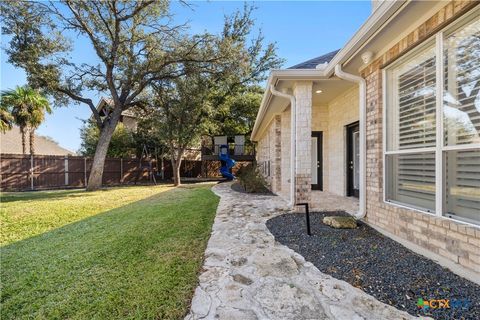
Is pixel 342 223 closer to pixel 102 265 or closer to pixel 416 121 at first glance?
pixel 416 121

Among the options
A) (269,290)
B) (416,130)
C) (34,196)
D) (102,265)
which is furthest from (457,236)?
(34,196)

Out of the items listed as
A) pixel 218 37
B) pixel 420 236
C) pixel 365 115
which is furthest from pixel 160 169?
pixel 420 236

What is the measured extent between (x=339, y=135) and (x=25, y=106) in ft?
54.0

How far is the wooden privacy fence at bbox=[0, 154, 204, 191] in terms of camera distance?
13133 mm

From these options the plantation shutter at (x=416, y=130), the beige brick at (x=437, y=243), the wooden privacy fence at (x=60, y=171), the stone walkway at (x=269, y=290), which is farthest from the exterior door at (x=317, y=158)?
the wooden privacy fence at (x=60, y=171)

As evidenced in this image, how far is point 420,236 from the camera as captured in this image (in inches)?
131

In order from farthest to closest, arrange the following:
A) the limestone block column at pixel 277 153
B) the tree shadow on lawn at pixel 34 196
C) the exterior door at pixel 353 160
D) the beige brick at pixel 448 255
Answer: the tree shadow on lawn at pixel 34 196 → the limestone block column at pixel 277 153 → the exterior door at pixel 353 160 → the beige brick at pixel 448 255

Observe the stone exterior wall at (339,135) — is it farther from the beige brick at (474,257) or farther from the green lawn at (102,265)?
the beige brick at (474,257)

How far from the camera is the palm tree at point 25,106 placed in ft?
46.8

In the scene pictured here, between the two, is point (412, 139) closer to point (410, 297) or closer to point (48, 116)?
point (410, 297)

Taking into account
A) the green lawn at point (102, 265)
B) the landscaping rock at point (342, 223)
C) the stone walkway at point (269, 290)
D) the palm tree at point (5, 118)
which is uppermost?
the palm tree at point (5, 118)

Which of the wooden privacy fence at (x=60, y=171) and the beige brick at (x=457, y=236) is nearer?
the beige brick at (x=457, y=236)

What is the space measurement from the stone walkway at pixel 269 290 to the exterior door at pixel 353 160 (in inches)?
179

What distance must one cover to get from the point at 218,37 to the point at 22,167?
40.1 feet
